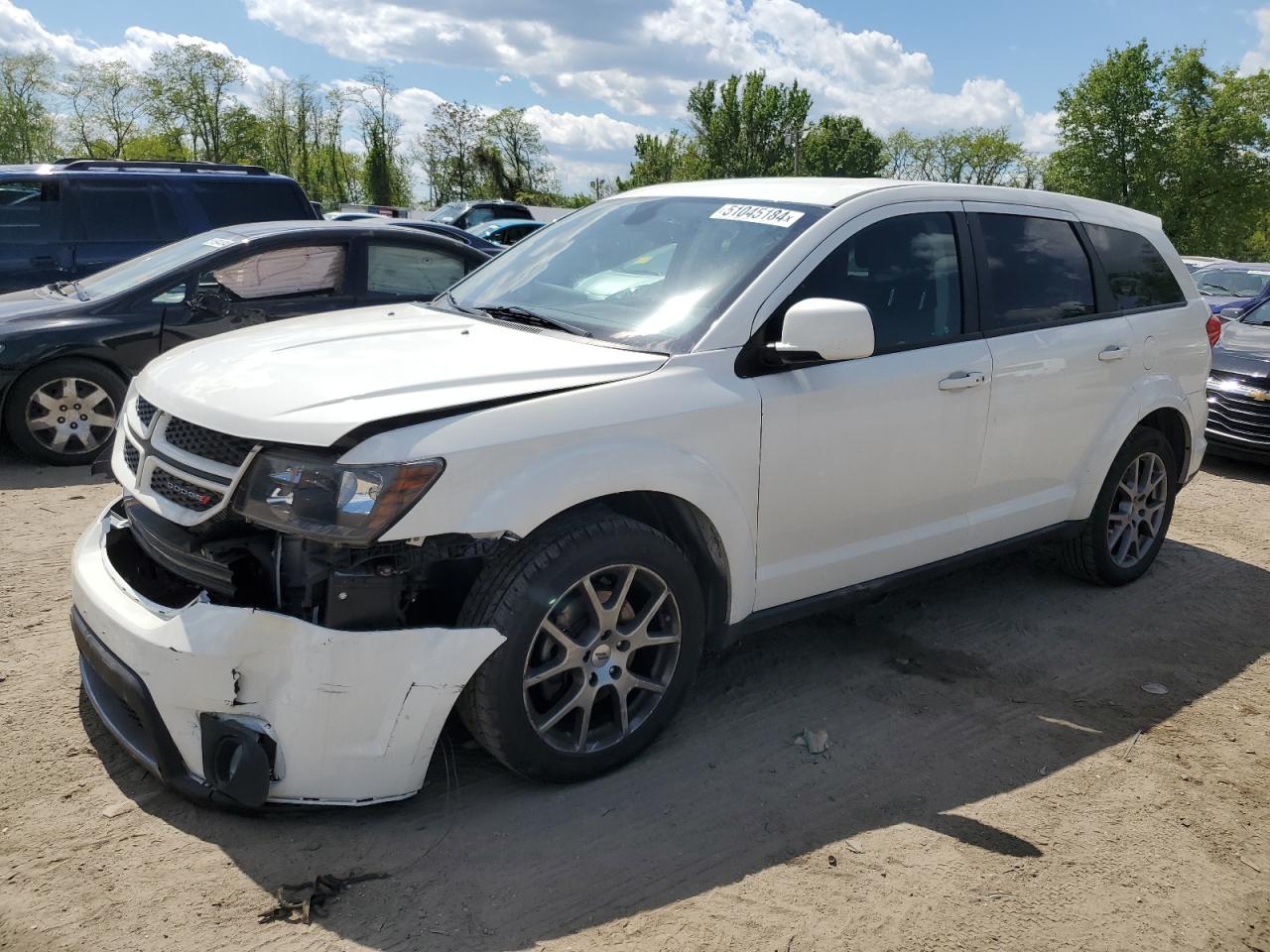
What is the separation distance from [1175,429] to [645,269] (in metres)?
3.21

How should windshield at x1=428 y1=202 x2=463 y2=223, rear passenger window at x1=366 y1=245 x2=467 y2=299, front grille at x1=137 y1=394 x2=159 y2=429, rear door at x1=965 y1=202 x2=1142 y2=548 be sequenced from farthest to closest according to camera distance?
1. windshield at x1=428 y1=202 x2=463 y2=223
2. rear passenger window at x1=366 y1=245 x2=467 y2=299
3. rear door at x1=965 y1=202 x2=1142 y2=548
4. front grille at x1=137 y1=394 x2=159 y2=429

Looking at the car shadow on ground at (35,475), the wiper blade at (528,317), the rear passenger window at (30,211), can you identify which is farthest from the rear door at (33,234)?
the wiper blade at (528,317)

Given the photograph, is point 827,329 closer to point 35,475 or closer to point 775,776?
point 775,776

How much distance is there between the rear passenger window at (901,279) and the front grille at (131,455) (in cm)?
219

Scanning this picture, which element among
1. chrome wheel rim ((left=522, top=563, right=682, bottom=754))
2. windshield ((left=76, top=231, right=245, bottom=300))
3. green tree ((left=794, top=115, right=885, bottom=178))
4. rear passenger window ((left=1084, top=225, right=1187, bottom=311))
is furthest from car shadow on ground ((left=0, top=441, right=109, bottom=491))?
green tree ((left=794, top=115, right=885, bottom=178))

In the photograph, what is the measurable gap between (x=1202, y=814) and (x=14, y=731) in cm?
390

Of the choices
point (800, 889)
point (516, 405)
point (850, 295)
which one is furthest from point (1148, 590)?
point (516, 405)

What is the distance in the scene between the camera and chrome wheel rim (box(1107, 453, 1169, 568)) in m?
5.15

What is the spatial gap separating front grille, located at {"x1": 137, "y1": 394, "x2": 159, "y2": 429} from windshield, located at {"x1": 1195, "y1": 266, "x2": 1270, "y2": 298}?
525 inches

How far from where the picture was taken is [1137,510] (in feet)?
17.3

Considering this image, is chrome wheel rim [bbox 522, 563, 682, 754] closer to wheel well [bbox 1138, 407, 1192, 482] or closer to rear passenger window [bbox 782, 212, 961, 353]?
rear passenger window [bbox 782, 212, 961, 353]

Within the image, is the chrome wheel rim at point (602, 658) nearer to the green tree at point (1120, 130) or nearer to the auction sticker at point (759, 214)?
the auction sticker at point (759, 214)

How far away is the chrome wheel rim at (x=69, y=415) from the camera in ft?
21.9

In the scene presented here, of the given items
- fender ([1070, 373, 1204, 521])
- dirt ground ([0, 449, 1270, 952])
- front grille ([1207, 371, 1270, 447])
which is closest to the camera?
dirt ground ([0, 449, 1270, 952])
